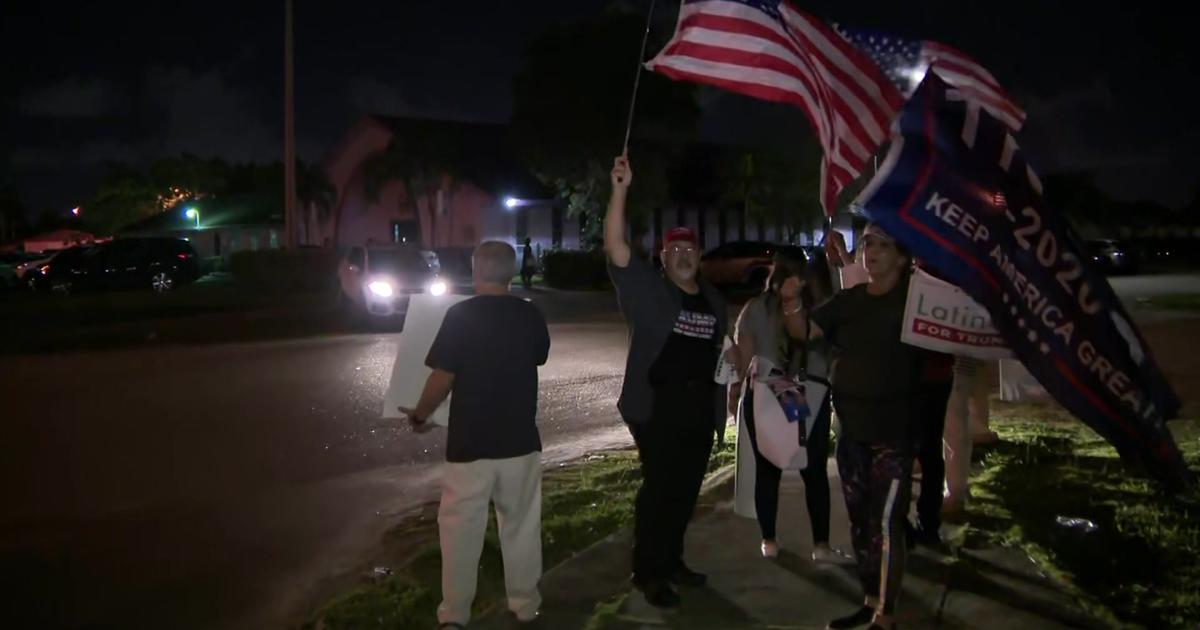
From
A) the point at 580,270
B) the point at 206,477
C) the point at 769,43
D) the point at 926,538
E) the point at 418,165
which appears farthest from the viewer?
the point at 418,165

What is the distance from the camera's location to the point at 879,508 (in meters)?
4.46

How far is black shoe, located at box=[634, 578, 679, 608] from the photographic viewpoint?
493 centimetres

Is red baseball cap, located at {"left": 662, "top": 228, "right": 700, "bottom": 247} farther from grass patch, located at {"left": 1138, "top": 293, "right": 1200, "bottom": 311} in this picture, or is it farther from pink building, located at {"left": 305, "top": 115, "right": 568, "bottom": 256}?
pink building, located at {"left": 305, "top": 115, "right": 568, "bottom": 256}

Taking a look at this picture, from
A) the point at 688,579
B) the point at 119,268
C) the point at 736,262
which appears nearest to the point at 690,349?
the point at 688,579

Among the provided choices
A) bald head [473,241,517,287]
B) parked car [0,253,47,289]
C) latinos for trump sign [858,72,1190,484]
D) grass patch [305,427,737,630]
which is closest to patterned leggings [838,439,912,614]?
latinos for trump sign [858,72,1190,484]

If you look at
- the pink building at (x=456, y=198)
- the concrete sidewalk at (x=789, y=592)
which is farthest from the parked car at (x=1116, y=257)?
the concrete sidewalk at (x=789, y=592)

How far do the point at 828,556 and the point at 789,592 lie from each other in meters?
0.49

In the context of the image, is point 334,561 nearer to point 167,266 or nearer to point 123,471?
point 123,471

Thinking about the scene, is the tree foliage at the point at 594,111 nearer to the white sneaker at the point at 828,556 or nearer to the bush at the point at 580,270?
the bush at the point at 580,270

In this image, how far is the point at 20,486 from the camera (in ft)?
26.1

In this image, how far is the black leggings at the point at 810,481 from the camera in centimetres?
543

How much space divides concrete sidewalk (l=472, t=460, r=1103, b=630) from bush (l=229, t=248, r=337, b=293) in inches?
1046

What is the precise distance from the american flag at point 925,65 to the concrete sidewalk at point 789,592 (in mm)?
2739

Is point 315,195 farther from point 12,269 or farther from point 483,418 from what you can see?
point 483,418
